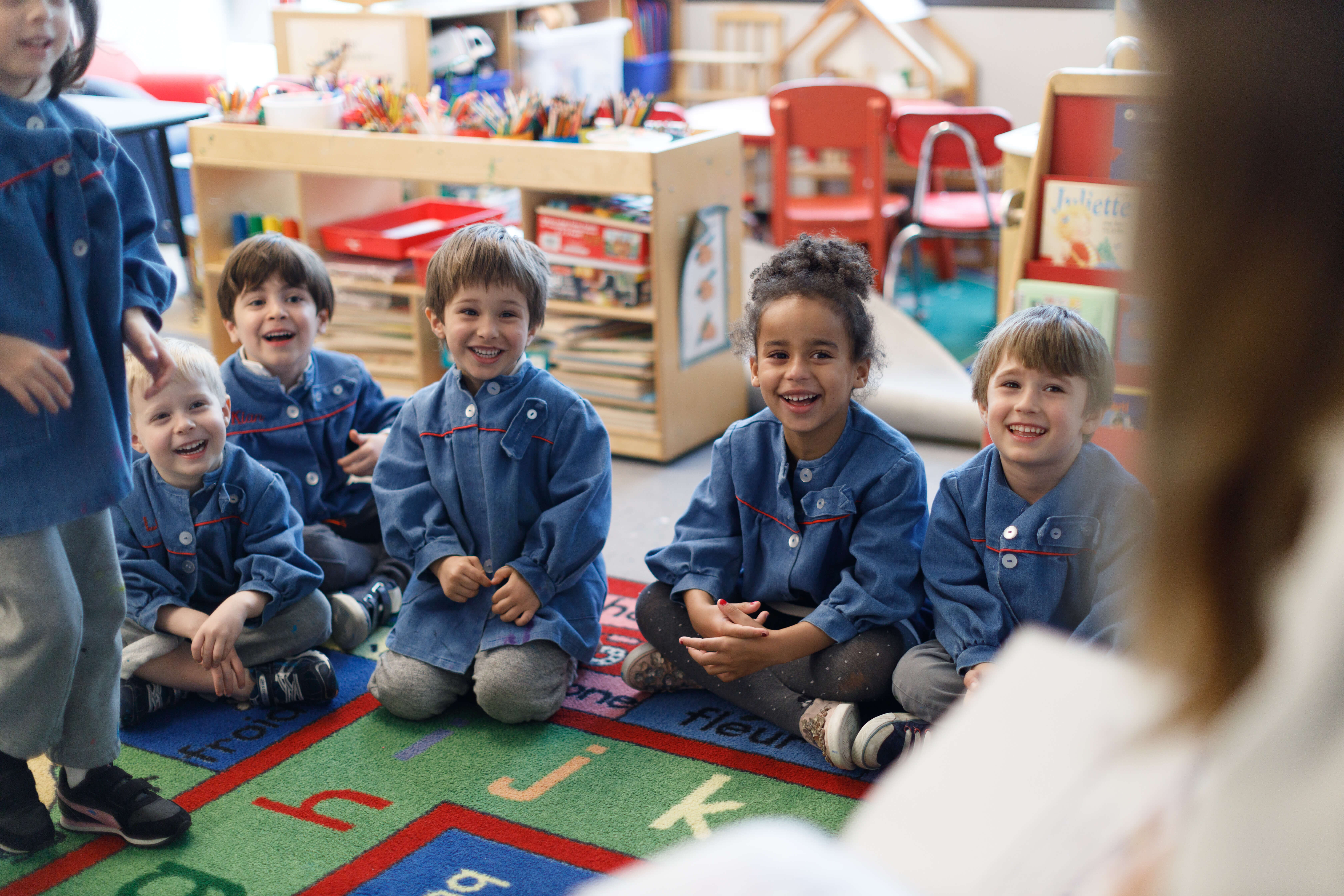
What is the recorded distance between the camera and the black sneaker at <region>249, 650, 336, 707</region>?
1.88m

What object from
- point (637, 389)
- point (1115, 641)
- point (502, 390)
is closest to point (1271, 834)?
point (1115, 641)

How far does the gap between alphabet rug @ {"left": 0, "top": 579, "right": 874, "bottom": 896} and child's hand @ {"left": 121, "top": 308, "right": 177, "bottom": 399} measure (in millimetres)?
596

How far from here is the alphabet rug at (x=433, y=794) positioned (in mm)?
1471

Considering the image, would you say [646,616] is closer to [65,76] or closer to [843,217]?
[65,76]

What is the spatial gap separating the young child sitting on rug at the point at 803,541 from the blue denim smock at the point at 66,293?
842 millimetres

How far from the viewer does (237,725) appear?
1.85m

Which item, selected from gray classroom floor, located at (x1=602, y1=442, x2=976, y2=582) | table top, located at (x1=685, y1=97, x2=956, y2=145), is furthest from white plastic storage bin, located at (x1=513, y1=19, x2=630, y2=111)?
gray classroom floor, located at (x1=602, y1=442, x2=976, y2=582)

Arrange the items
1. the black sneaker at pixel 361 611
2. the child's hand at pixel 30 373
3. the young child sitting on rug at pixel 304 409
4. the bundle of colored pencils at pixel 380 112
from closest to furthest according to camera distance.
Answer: the child's hand at pixel 30 373
the black sneaker at pixel 361 611
the young child sitting on rug at pixel 304 409
the bundle of colored pencils at pixel 380 112

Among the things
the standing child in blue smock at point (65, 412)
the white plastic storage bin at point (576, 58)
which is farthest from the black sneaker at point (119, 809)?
the white plastic storage bin at point (576, 58)

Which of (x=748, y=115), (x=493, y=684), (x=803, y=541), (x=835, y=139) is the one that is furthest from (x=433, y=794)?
(x=748, y=115)

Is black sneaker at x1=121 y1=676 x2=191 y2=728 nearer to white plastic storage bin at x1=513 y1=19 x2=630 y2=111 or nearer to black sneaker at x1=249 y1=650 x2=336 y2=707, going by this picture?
black sneaker at x1=249 y1=650 x2=336 y2=707

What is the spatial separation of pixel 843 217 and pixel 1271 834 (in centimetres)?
390

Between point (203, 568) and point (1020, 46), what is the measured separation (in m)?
4.59

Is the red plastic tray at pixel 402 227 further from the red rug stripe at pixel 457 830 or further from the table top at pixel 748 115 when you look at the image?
the red rug stripe at pixel 457 830
